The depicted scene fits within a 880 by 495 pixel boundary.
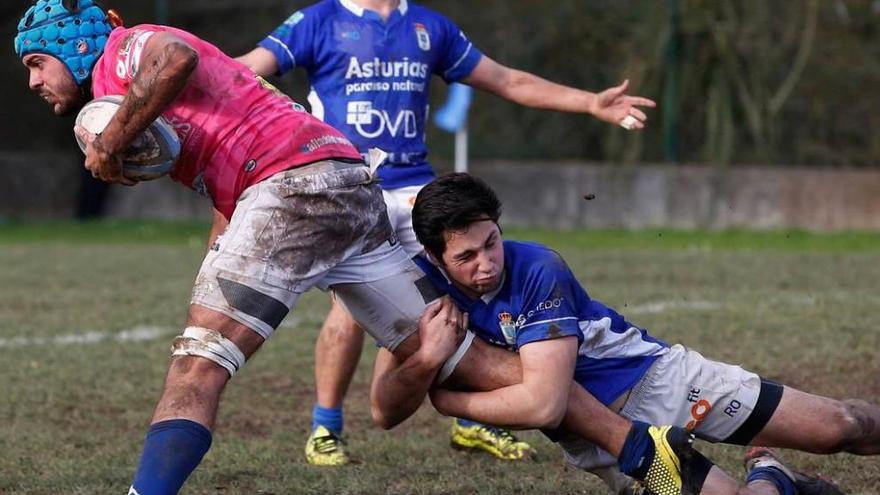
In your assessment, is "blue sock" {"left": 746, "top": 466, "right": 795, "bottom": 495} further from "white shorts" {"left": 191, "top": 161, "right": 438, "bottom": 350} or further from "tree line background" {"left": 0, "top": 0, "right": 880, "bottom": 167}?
"tree line background" {"left": 0, "top": 0, "right": 880, "bottom": 167}

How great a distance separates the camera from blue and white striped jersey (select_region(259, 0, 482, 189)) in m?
5.99

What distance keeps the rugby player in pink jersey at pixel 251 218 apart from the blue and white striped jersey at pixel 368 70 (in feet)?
5.10

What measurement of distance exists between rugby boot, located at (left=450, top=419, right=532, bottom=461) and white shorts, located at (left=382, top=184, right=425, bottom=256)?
0.75m

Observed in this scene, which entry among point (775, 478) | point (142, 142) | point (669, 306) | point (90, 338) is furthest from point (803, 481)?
point (90, 338)

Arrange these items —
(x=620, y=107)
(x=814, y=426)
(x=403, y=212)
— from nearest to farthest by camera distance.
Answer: (x=814, y=426), (x=620, y=107), (x=403, y=212)

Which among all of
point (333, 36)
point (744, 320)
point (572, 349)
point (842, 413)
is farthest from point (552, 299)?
point (744, 320)

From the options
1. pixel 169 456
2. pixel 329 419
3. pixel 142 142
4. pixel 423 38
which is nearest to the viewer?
pixel 169 456

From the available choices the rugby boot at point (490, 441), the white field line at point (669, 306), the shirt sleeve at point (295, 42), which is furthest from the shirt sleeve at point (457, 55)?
the white field line at point (669, 306)

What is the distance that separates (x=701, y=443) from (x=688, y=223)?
30.6 ft

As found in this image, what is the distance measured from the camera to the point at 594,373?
4.38 meters

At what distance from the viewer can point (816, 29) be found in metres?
14.4

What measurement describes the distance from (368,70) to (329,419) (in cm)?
146

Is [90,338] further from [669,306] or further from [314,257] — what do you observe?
[314,257]

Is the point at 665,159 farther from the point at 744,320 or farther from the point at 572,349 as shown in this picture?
the point at 572,349
